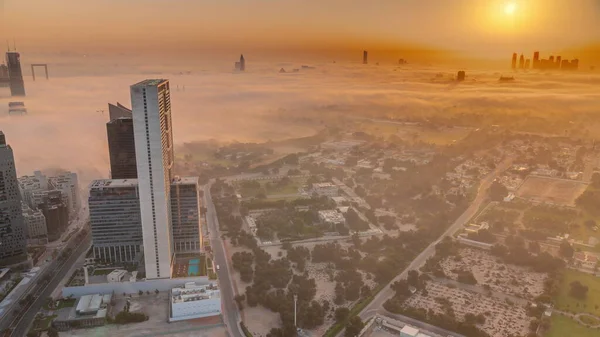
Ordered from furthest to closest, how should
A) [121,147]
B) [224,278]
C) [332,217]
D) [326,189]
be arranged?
1. [326,189]
2. [332,217]
3. [121,147]
4. [224,278]

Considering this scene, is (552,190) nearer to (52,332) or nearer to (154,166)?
(154,166)

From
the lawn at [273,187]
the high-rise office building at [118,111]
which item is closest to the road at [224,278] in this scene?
the lawn at [273,187]

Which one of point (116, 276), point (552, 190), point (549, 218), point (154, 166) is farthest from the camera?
point (552, 190)

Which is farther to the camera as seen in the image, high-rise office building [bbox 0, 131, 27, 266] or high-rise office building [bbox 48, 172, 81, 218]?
high-rise office building [bbox 48, 172, 81, 218]

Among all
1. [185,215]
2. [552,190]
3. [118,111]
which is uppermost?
[118,111]

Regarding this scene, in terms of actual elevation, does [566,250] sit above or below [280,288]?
above

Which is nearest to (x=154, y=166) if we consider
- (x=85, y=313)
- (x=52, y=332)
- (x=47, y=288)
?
(x=85, y=313)

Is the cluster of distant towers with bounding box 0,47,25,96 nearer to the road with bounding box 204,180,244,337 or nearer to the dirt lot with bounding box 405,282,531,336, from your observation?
the road with bounding box 204,180,244,337

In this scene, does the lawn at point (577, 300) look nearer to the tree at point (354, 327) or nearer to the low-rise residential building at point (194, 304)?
the tree at point (354, 327)

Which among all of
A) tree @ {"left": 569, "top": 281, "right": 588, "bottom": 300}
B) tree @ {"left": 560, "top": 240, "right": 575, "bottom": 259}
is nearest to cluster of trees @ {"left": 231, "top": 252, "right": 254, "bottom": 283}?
tree @ {"left": 569, "top": 281, "right": 588, "bottom": 300}
